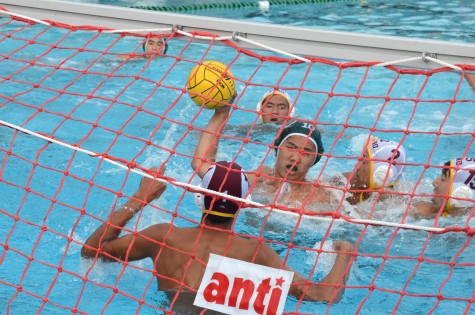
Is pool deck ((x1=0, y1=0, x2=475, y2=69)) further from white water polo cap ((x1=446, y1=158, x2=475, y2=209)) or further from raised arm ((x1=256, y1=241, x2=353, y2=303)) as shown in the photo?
white water polo cap ((x1=446, y1=158, x2=475, y2=209))

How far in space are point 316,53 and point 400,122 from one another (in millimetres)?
3518

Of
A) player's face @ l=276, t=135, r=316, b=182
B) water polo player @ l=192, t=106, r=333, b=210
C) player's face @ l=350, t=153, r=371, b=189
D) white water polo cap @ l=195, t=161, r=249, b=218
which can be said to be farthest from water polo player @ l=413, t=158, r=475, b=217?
white water polo cap @ l=195, t=161, r=249, b=218

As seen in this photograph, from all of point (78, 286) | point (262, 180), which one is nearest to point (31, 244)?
point (78, 286)

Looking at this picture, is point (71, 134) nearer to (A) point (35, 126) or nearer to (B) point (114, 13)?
(A) point (35, 126)

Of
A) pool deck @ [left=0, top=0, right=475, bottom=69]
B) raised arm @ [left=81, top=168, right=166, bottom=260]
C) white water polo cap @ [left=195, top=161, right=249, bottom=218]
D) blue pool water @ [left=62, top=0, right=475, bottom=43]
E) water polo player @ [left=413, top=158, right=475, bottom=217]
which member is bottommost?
raised arm @ [left=81, top=168, right=166, bottom=260]

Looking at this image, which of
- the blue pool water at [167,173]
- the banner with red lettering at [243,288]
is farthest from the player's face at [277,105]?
the banner with red lettering at [243,288]

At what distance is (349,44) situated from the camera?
3529 mm

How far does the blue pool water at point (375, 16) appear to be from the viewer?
918cm

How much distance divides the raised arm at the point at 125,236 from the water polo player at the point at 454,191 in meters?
1.84

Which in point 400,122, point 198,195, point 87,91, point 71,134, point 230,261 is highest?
point 400,122

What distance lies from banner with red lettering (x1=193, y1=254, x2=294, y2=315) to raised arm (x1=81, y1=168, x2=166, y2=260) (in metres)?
0.49

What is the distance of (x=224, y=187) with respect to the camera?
3.12m

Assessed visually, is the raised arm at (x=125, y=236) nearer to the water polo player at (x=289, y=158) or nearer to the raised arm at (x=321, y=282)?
the raised arm at (x=321, y=282)

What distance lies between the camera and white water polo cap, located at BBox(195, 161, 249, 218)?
3119mm
